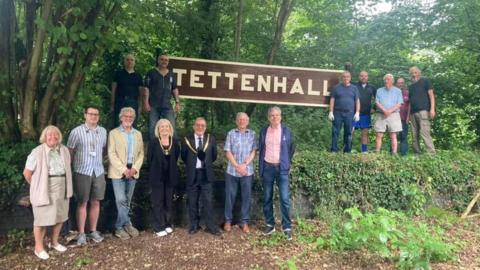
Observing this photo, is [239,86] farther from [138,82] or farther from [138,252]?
[138,252]

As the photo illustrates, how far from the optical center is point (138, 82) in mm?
6914

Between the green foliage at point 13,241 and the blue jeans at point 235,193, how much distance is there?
266 cm

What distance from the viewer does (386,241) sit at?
16.6ft

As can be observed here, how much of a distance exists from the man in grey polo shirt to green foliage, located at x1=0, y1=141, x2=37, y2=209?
2.70 feet

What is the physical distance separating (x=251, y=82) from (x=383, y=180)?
276 cm

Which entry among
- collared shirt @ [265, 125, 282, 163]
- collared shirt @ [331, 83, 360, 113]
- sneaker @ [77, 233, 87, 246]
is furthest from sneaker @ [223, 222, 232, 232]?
collared shirt @ [331, 83, 360, 113]

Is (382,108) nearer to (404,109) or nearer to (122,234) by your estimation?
(404,109)

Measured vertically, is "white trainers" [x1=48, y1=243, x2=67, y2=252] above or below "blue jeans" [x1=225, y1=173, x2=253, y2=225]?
below

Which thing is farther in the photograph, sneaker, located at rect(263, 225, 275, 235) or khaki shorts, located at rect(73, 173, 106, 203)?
sneaker, located at rect(263, 225, 275, 235)

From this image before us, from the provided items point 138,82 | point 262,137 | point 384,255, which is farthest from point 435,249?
point 138,82

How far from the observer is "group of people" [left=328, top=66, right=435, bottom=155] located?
7.24 meters

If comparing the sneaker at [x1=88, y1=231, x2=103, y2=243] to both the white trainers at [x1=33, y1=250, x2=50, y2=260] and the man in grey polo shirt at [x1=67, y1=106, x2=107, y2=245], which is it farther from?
the white trainers at [x1=33, y1=250, x2=50, y2=260]

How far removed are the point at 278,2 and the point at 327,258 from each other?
8.14m

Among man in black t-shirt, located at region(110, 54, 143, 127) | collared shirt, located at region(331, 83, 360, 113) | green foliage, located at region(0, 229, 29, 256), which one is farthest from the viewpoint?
collared shirt, located at region(331, 83, 360, 113)
